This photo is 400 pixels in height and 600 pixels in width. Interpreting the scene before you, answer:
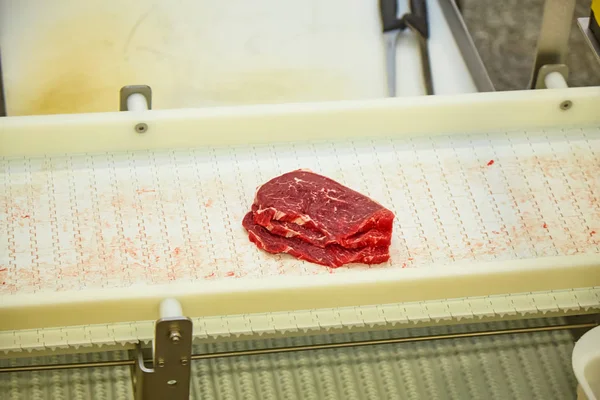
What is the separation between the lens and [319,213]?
1.69 m

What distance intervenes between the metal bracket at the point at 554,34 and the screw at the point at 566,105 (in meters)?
0.12

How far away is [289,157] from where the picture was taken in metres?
1.85

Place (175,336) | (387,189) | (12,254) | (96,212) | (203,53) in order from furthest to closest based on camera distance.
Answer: (203,53), (387,189), (96,212), (12,254), (175,336)

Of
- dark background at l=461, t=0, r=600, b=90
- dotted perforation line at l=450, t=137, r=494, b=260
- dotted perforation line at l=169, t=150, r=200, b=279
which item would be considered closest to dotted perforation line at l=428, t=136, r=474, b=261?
dotted perforation line at l=450, t=137, r=494, b=260

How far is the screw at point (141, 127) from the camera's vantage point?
1.80 m

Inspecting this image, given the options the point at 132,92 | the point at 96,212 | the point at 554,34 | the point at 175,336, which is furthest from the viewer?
the point at 554,34

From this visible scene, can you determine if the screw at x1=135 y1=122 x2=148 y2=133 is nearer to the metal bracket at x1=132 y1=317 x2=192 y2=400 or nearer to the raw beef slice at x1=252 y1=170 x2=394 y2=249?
the raw beef slice at x1=252 y1=170 x2=394 y2=249

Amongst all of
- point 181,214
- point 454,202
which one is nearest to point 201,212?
point 181,214

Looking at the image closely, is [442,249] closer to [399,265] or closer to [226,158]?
[399,265]

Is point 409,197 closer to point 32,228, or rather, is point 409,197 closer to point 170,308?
point 170,308

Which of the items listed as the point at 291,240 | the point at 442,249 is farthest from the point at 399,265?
the point at 291,240

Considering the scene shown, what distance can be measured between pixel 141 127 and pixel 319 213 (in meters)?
0.42

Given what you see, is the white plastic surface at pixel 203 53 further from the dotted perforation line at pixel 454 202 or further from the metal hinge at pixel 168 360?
the metal hinge at pixel 168 360

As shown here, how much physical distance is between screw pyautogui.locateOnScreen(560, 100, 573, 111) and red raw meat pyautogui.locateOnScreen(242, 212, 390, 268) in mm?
596
